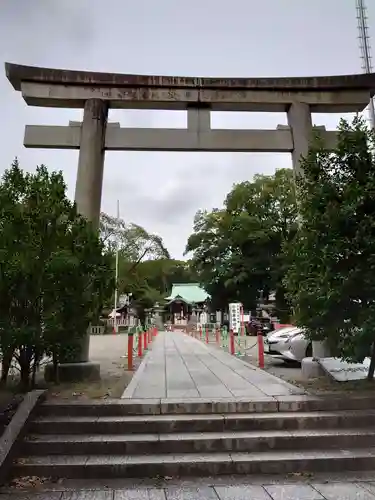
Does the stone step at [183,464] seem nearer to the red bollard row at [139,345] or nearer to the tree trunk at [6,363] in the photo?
the tree trunk at [6,363]

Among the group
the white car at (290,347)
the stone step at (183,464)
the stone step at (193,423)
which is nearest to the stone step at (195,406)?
the stone step at (193,423)

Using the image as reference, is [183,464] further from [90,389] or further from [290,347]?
[290,347]

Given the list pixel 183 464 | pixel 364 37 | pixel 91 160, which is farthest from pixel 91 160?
pixel 364 37

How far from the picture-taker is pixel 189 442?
473cm

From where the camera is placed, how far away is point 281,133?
927 centimetres

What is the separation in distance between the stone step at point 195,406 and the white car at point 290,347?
452 centimetres

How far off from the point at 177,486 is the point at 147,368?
5901 mm

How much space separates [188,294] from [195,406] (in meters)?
50.3

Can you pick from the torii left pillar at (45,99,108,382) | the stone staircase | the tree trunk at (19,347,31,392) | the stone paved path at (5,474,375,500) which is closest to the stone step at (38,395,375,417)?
the stone staircase

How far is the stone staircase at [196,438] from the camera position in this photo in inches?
173

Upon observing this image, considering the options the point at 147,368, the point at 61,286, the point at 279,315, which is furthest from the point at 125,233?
the point at 61,286

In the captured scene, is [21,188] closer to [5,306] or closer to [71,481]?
[5,306]

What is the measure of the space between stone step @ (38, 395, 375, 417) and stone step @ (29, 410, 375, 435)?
130 mm

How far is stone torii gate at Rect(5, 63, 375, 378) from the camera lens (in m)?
8.73
